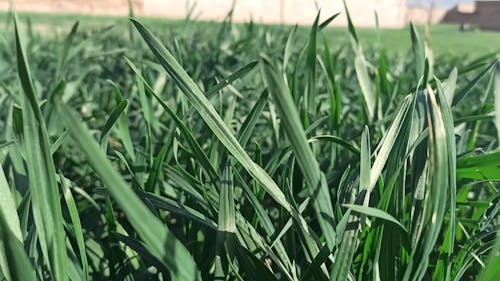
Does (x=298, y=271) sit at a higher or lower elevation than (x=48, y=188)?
lower

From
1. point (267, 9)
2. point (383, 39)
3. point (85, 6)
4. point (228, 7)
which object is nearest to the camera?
point (383, 39)

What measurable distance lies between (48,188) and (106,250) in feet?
0.85

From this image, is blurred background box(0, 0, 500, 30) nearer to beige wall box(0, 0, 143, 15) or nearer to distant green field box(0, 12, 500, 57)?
beige wall box(0, 0, 143, 15)

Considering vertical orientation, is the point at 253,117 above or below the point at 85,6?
below

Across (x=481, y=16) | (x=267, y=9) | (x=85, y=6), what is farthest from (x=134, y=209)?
(x=481, y=16)

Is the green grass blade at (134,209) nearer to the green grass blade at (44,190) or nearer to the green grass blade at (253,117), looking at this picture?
the green grass blade at (44,190)

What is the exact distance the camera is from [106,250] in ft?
1.92

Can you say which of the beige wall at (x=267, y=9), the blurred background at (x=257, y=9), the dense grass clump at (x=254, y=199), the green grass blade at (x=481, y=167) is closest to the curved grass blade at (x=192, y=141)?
the dense grass clump at (x=254, y=199)

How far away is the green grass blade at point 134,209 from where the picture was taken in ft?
0.89

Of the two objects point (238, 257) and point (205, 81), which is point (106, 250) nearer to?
point (238, 257)

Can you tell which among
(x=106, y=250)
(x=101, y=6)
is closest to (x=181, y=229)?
(x=106, y=250)

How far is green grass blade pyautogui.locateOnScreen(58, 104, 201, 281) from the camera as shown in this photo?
0.27 meters

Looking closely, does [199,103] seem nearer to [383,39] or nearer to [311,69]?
[311,69]

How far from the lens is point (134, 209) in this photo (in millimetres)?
292
